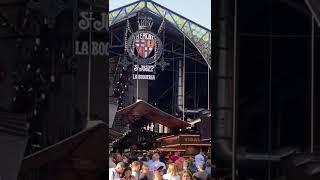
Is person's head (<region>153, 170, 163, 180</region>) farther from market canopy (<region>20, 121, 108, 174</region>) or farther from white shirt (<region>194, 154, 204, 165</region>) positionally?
market canopy (<region>20, 121, 108, 174</region>)

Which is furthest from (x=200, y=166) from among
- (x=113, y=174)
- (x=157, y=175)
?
(x=113, y=174)

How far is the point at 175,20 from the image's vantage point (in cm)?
307

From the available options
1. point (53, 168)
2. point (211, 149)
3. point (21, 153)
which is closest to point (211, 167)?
point (211, 149)

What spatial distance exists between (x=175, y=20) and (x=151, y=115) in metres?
0.65

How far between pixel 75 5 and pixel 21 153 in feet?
2.65

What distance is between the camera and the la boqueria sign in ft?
8.31

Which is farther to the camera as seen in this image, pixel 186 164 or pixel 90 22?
pixel 186 164

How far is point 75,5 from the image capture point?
2531 millimetres

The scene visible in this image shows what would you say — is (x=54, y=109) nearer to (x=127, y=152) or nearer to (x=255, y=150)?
(x=127, y=152)

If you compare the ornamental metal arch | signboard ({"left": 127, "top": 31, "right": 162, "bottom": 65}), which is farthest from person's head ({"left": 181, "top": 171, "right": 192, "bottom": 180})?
signboard ({"left": 127, "top": 31, "right": 162, "bottom": 65})

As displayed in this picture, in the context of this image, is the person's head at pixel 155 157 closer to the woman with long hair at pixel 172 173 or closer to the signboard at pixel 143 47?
the woman with long hair at pixel 172 173

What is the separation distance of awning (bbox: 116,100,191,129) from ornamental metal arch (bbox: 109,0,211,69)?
0.46 m

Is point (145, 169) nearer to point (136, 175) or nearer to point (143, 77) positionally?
point (136, 175)

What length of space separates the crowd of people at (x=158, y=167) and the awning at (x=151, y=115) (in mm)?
225
